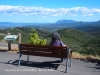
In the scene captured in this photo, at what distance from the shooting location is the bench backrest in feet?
20.9

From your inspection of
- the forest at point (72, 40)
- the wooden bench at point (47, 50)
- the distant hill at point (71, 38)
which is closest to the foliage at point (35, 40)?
the forest at point (72, 40)

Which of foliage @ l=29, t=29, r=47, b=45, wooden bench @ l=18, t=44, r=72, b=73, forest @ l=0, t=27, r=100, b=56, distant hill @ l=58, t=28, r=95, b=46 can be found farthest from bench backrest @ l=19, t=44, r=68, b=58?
distant hill @ l=58, t=28, r=95, b=46

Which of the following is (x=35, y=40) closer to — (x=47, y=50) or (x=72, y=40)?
(x=47, y=50)

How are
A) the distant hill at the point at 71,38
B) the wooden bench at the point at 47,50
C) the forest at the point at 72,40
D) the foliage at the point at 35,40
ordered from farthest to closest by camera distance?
the distant hill at the point at 71,38 → the forest at the point at 72,40 → the foliage at the point at 35,40 → the wooden bench at the point at 47,50

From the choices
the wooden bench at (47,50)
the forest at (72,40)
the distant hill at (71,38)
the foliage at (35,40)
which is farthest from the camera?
the distant hill at (71,38)

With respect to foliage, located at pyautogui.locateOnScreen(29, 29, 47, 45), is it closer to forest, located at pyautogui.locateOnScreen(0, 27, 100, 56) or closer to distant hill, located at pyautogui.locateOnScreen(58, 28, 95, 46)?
forest, located at pyautogui.locateOnScreen(0, 27, 100, 56)

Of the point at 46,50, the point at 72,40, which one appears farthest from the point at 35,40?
the point at 72,40

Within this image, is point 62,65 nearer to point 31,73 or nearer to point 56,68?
point 56,68

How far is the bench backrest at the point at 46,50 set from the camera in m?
6.36

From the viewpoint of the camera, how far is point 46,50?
6.64 meters

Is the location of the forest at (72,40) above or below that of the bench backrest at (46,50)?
below

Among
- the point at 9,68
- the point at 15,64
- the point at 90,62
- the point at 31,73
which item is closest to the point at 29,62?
the point at 15,64

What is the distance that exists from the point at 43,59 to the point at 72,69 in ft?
6.15

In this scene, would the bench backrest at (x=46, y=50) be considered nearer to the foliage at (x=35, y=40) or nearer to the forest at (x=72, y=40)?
the foliage at (x=35, y=40)
